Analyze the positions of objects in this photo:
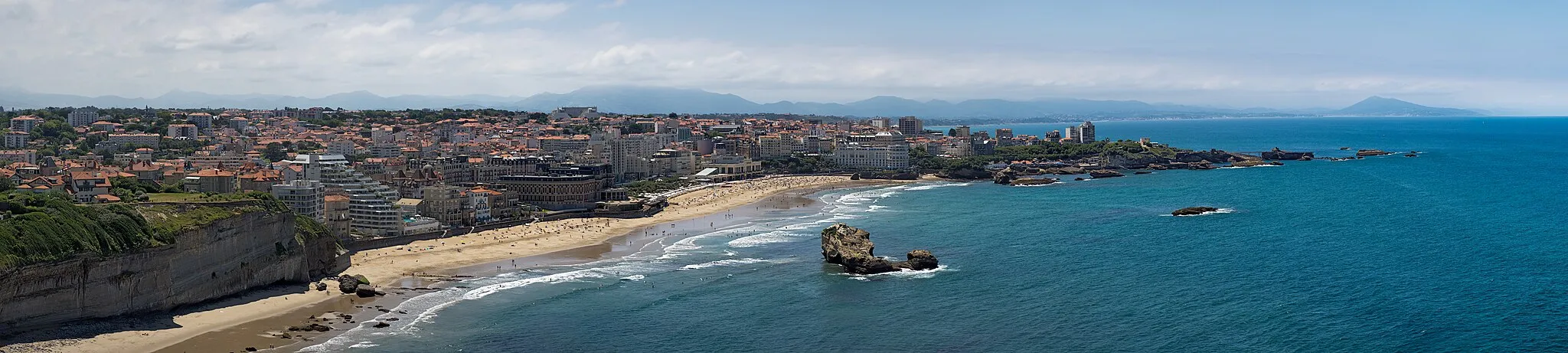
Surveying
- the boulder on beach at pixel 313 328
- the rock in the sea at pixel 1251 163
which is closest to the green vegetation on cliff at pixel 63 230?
the boulder on beach at pixel 313 328

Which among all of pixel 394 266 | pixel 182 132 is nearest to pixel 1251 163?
pixel 394 266

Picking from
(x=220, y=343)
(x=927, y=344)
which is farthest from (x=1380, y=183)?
(x=220, y=343)

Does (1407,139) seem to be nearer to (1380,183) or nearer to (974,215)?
(1380,183)

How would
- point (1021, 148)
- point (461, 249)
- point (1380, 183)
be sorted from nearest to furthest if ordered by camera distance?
1. point (461, 249)
2. point (1380, 183)
3. point (1021, 148)

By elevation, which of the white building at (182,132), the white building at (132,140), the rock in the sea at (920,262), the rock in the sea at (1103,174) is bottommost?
the rock in the sea at (920,262)

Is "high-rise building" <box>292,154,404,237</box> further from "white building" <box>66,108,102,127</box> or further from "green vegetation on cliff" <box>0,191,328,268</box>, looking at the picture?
"white building" <box>66,108,102,127</box>

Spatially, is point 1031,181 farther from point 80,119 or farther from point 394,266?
point 80,119

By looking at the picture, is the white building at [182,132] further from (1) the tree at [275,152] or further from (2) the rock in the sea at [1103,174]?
(2) the rock in the sea at [1103,174]
